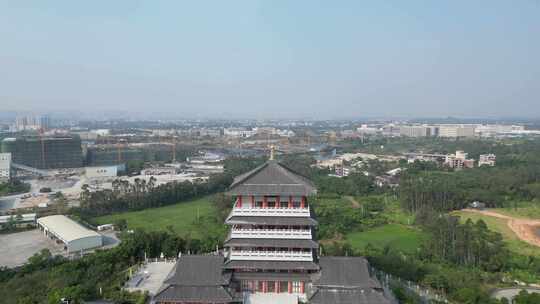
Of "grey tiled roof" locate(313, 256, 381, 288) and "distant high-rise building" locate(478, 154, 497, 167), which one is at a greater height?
"grey tiled roof" locate(313, 256, 381, 288)

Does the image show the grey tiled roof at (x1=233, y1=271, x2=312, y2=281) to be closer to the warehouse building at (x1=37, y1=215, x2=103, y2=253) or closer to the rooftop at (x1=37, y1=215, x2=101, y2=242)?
the warehouse building at (x1=37, y1=215, x2=103, y2=253)

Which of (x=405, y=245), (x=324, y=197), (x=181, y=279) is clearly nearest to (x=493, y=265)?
(x=405, y=245)

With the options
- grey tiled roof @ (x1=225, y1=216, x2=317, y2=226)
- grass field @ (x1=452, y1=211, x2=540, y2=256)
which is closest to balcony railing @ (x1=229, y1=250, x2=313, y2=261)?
grey tiled roof @ (x1=225, y1=216, x2=317, y2=226)

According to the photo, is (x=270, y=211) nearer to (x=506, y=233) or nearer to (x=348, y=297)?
(x=348, y=297)

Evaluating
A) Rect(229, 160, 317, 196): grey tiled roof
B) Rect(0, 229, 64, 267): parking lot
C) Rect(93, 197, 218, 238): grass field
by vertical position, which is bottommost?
Rect(0, 229, 64, 267): parking lot

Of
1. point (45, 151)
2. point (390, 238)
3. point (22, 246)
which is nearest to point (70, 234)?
point (22, 246)

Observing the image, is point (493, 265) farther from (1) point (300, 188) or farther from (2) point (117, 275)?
(2) point (117, 275)

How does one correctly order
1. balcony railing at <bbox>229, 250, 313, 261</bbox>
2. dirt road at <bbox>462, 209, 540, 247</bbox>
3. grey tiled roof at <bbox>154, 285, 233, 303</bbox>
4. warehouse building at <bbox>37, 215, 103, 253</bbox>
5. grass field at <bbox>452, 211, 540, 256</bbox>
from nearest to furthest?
grey tiled roof at <bbox>154, 285, 233, 303</bbox>, balcony railing at <bbox>229, 250, 313, 261</bbox>, warehouse building at <bbox>37, 215, 103, 253</bbox>, grass field at <bbox>452, 211, 540, 256</bbox>, dirt road at <bbox>462, 209, 540, 247</bbox>

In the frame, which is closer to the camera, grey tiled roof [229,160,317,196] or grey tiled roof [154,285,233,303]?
grey tiled roof [154,285,233,303]

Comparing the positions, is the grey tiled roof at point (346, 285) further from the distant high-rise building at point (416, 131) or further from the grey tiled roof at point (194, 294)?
the distant high-rise building at point (416, 131)
